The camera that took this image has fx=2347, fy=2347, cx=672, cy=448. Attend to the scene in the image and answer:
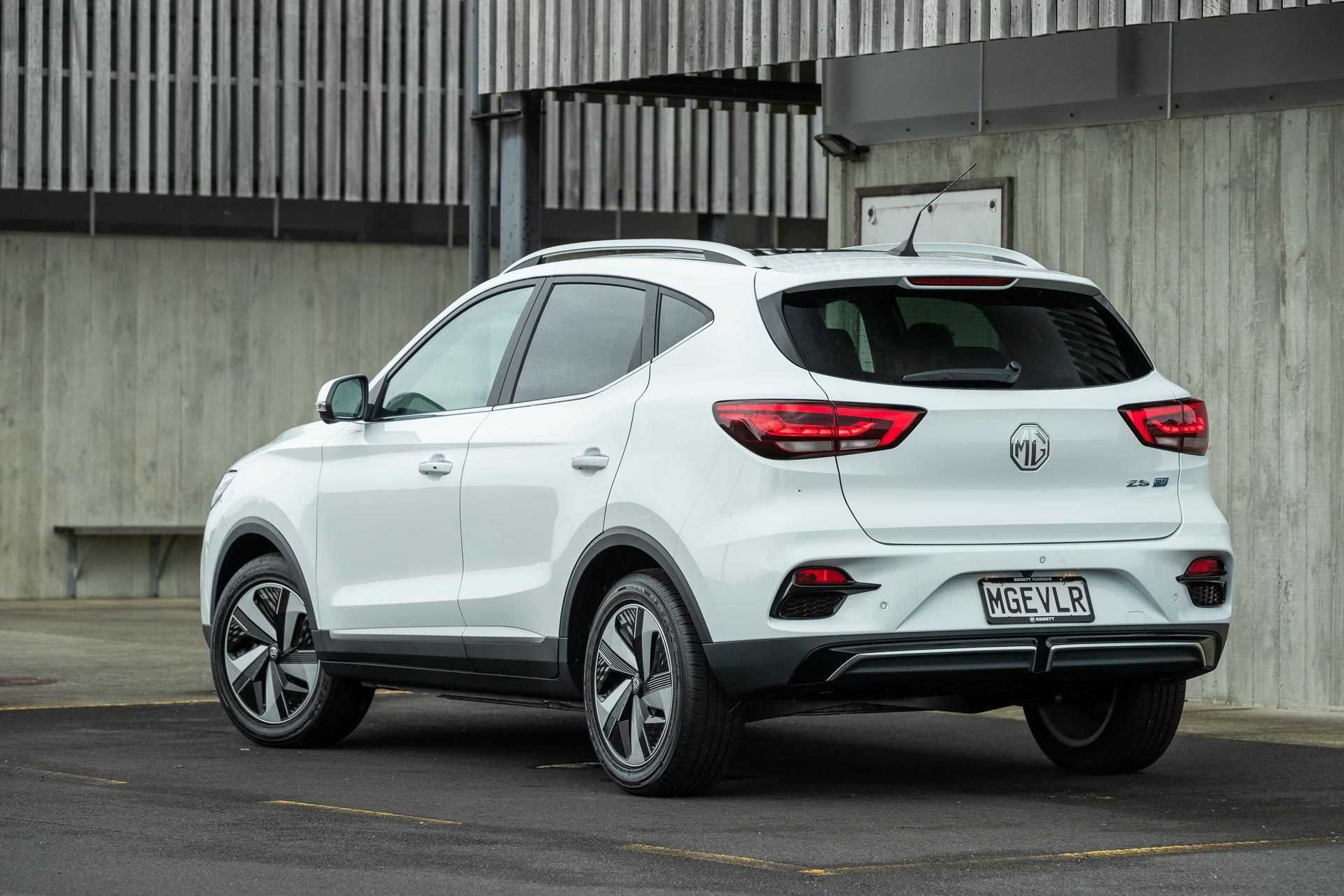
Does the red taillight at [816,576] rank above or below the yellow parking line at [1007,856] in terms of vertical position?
above

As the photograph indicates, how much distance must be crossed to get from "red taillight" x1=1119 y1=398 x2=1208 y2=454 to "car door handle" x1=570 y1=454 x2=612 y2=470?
1.72m

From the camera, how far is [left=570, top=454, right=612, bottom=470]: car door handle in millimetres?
7910

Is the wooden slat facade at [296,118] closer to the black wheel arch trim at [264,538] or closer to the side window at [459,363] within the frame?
the black wheel arch trim at [264,538]

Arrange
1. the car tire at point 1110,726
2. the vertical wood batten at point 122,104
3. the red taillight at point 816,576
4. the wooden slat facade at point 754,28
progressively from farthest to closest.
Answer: the vertical wood batten at point 122,104, the wooden slat facade at point 754,28, the car tire at point 1110,726, the red taillight at point 816,576

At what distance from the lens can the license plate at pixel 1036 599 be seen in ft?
24.2

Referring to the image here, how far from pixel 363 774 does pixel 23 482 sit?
1130cm

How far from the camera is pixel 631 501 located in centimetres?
775

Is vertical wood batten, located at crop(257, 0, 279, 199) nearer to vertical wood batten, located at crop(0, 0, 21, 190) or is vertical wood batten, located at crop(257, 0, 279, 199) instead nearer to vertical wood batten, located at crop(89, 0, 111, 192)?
vertical wood batten, located at crop(89, 0, 111, 192)

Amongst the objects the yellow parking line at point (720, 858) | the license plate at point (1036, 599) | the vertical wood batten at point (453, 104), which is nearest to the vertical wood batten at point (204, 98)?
the vertical wood batten at point (453, 104)

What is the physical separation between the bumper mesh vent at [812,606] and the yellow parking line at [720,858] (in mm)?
891

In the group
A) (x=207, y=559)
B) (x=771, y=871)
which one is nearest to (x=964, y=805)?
(x=771, y=871)

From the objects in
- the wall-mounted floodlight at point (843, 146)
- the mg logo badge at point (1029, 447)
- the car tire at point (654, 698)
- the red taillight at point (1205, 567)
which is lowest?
the car tire at point (654, 698)

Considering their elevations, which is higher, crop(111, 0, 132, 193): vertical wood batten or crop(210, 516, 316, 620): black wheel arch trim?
crop(111, 0, 132, 193): vertical wood batten

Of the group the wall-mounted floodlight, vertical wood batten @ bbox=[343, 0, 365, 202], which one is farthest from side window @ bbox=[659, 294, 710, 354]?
vertical wood batten @ bbox=[343, 0, 365, 202]
